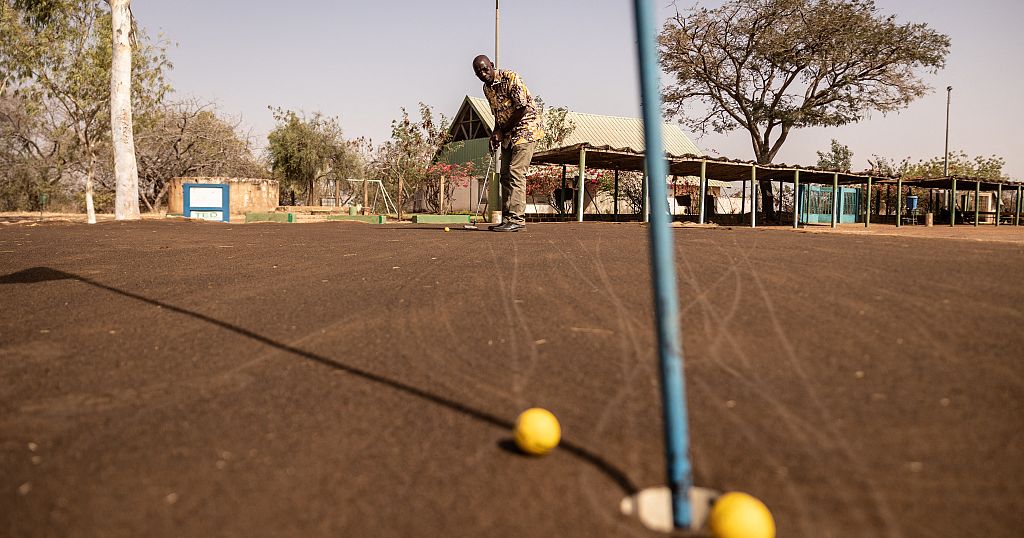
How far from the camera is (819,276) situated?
16.3 ft

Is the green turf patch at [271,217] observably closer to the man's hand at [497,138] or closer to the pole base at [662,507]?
the man's hand at [497,138]

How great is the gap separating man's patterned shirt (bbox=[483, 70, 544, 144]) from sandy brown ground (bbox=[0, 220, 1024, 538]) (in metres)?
4.97

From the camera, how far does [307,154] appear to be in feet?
116

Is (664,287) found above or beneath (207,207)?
beneath

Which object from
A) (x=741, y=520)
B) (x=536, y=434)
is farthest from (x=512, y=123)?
(x=741, y=520)

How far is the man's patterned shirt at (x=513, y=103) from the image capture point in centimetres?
973

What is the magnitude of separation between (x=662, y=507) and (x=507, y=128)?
850 cm

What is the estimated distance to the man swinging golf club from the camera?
31.9 ft

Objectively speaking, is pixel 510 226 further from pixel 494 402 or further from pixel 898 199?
pixel 898 199

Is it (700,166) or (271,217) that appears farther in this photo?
(700,166)

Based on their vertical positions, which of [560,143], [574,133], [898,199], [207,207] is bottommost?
[207,207]

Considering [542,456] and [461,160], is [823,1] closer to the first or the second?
[461,160]

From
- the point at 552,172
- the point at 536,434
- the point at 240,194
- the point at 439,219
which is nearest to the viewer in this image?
the point at 536,434

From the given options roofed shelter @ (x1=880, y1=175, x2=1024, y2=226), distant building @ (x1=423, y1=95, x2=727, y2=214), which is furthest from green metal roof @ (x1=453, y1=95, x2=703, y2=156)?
roofed shelter @ (x1=880, y1=175, x2=1024, y2=226)
